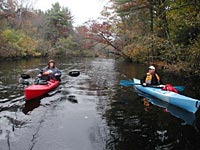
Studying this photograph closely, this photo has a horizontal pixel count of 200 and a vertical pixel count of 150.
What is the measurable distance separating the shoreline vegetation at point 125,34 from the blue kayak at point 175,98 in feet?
10.4

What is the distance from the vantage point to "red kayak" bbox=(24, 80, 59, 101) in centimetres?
856

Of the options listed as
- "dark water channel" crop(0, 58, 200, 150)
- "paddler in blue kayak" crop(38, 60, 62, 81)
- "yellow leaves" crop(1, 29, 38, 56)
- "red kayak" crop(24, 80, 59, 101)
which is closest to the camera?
"dark water channel" crop(0, 58, 200, 150)

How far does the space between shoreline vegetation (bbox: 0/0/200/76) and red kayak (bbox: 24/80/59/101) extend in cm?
644

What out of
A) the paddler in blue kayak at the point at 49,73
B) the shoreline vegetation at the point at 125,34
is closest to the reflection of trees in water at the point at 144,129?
the paddler in blue kayak at the point at 49,73

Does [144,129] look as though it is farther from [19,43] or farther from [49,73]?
[19,43]

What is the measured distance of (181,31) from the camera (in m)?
16.9

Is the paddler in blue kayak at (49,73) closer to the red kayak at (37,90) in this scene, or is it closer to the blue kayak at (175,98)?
the red kayak at (37,90)

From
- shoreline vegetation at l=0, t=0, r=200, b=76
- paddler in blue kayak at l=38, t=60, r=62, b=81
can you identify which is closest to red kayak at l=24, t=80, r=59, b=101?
paddler in blue kayak at l=38, t=60, r=62, b=81

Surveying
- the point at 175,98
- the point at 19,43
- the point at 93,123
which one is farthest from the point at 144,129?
the point at 19,43

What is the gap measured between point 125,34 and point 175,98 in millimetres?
19205

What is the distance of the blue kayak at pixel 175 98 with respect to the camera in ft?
24.0

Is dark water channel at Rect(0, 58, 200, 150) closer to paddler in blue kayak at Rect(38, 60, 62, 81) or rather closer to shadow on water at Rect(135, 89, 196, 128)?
shadow on water at Rect(135, 89, 196, 128)

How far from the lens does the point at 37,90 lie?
885 cm

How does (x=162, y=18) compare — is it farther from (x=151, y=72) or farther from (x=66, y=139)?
(x=66, y=139)
